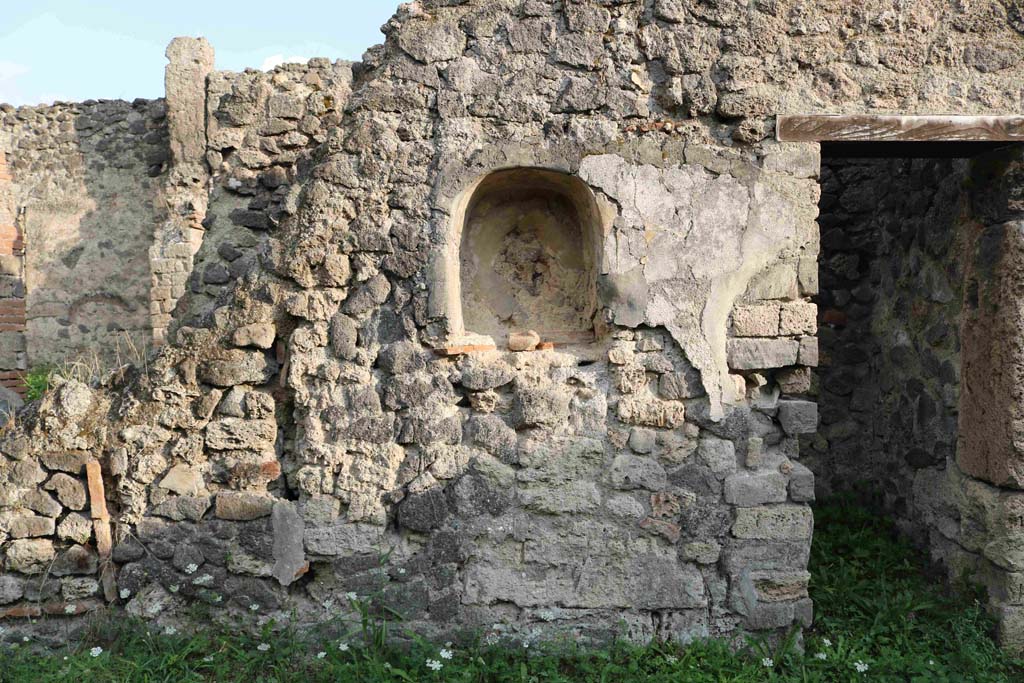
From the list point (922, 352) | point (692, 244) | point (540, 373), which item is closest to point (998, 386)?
point (922, 352)

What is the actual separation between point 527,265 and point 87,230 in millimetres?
7856

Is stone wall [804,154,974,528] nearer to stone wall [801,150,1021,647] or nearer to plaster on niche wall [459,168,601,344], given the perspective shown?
stone wall [801,150,1021,647]

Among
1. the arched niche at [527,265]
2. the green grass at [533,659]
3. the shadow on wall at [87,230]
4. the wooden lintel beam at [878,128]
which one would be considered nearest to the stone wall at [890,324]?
the wooden lintel beam at [878,128]

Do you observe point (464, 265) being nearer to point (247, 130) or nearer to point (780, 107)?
point (780, 107)

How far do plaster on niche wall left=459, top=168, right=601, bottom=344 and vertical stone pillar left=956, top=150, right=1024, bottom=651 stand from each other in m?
1.84

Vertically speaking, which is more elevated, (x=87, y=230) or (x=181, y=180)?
(x=181, y=180)

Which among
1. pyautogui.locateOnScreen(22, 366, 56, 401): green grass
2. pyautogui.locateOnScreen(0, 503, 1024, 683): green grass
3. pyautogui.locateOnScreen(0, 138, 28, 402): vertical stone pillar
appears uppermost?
pyautogui.locateOnScreen(0, 138, 28, 402): vertical stone pillar

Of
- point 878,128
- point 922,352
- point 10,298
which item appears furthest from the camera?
point 10,298

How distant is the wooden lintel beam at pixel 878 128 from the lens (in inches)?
127

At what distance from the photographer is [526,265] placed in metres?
3.64

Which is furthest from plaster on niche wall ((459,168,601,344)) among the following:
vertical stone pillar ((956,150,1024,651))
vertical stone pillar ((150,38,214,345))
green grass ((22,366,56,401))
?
green grass ((22,366,56,401))

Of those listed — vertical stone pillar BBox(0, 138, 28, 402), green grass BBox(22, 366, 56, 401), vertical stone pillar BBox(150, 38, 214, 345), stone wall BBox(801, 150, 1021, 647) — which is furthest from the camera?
vertical stone pillar BBox(150, 38, 214, 345)

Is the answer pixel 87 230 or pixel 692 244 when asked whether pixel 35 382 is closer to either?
pixel 87 230

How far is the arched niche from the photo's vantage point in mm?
3535
